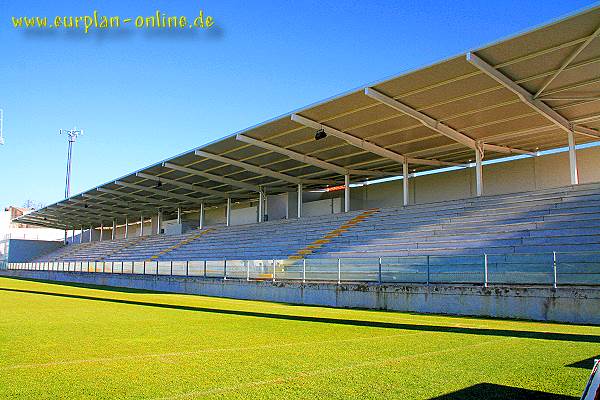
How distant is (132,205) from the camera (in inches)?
1747

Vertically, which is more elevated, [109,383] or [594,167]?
[594,167]

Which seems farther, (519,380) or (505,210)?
(505,210)

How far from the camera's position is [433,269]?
13602mm

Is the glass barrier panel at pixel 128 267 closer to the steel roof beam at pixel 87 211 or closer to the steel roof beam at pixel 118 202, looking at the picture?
the steel roof beam at pixel 118 202

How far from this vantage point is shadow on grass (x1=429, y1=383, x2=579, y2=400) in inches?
161

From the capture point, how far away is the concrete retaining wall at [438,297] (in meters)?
10.8

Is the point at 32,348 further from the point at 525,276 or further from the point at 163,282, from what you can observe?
the point at 163,282

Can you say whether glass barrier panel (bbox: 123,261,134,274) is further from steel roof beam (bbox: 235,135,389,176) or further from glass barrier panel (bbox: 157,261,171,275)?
steel roof beam (bbox: 235,135,389,176)

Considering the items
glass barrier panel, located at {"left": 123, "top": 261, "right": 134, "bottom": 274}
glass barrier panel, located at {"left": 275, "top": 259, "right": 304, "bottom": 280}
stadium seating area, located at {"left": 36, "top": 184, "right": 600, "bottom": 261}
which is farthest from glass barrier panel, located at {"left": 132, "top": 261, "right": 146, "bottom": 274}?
glass barrier panel, located at {"left": 275, "top": 259, "right": 304, "bottom": 280}

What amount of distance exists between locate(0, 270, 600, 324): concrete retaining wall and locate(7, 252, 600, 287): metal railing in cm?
28

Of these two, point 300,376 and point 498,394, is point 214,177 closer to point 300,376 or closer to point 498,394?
point 300,376

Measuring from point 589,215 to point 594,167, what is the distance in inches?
327

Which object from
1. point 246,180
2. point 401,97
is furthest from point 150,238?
point 401,97

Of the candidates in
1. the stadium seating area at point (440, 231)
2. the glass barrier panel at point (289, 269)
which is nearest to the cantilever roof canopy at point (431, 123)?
the stadium seating area at point (440, 231)
